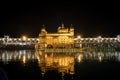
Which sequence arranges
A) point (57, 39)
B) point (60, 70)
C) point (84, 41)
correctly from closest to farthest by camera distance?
point (60, 70) → point (57, 39) → point (84, 41)

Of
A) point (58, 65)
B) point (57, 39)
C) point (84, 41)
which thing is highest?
point (57, 39)

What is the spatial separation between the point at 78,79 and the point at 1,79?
12739 millimetres

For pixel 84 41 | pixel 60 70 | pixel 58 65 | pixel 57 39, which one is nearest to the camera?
pixel 60 70

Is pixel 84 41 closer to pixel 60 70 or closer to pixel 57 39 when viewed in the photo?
pixel 57 39

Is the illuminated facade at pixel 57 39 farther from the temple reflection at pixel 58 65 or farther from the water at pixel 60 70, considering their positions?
the water at pixel 60 70

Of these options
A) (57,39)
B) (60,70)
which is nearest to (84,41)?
(57,39)

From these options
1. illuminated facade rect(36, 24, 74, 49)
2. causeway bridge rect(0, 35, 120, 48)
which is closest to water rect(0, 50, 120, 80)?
illuminated facade rect(36, 24, 74, 49)

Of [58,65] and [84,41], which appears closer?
[58,65]

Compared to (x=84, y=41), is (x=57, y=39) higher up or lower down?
higher up

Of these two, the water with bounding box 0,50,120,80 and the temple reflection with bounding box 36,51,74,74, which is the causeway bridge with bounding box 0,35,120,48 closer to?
the temple reflection with bounding box 36,51,74,74

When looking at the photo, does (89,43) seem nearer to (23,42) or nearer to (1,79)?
(23,42)

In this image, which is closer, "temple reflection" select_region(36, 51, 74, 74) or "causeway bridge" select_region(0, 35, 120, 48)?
"temple reflection" select_region(36, 51, 74, 74)

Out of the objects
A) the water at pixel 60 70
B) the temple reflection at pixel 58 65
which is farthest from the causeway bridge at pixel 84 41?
the water at pixel 60 70

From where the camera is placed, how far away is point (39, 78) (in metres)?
14.9
